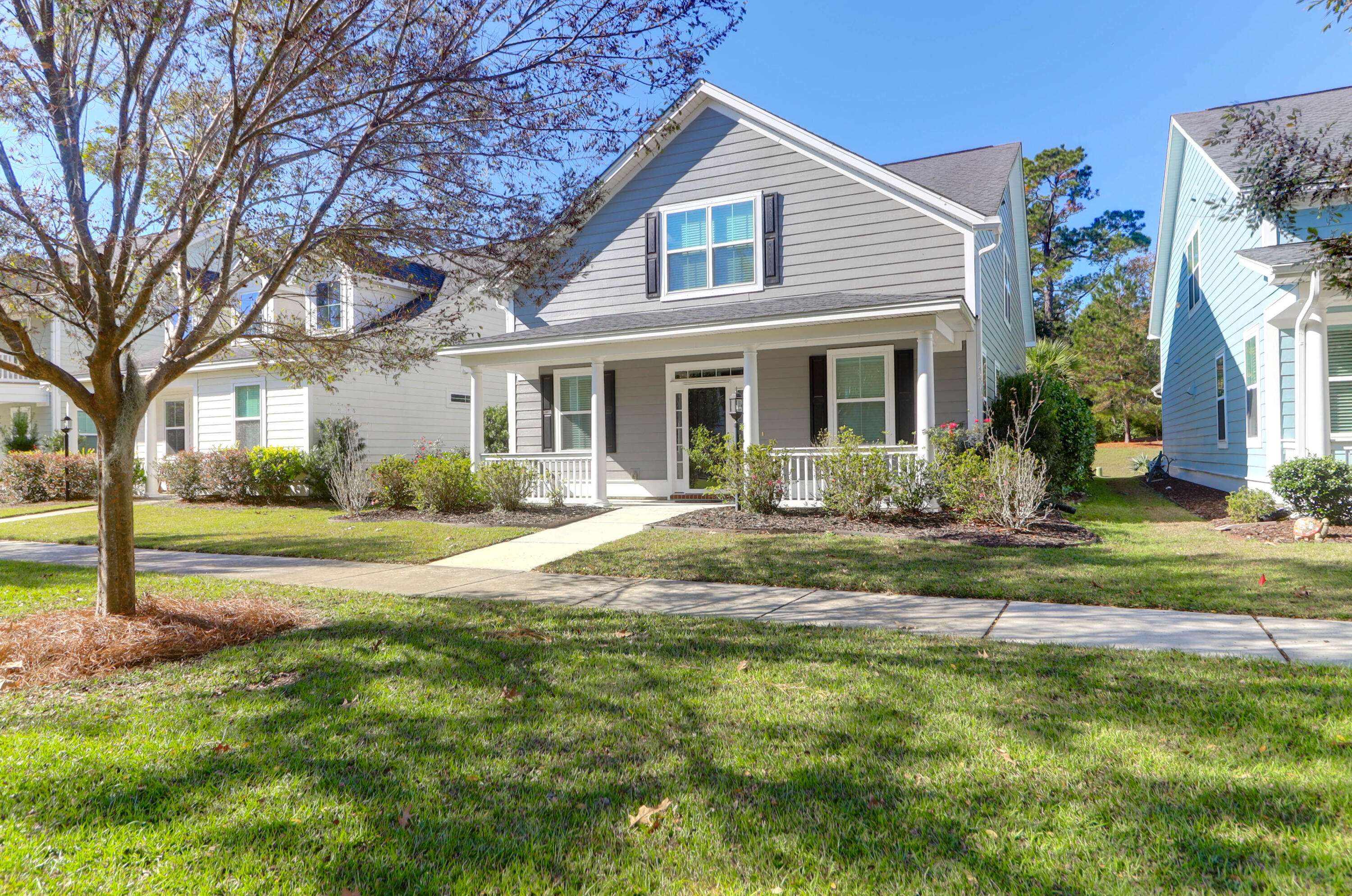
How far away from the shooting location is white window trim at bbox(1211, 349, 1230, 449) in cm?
1416

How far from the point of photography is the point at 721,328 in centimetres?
1130

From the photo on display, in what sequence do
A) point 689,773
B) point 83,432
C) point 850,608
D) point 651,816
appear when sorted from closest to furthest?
point 651,816 < point 689,773 < point 850,608 < point 83,432

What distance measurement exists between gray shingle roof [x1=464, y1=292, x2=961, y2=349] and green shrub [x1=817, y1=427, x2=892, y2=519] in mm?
1964

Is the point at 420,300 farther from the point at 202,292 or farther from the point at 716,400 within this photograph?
the point at 716,400

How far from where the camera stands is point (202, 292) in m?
5.71

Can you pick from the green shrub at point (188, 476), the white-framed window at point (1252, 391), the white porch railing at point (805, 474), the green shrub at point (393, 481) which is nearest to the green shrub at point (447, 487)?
the green shrub at point (393, 481)

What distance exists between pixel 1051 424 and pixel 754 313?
5.34m

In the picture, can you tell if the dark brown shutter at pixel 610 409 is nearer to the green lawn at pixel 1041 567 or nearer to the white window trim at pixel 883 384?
the white window trim at pixel 883 384

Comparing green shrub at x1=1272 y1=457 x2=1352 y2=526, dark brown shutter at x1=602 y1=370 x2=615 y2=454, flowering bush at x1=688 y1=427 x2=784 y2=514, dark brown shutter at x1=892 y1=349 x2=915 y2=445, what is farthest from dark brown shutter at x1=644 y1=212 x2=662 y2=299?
green shrub at x1=1272 y1=457 x2=1352 y2=526

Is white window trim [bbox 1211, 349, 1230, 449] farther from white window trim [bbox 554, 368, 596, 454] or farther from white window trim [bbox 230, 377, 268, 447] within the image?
white window trim [bbox 230, 377, 268, 447]

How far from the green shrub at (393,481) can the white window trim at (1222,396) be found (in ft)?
49.1

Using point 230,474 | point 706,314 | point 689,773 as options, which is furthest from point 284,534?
point 689,773

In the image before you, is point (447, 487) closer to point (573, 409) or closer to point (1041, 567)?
point (573, 409)

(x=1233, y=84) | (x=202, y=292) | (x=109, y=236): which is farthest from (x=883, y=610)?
(x=1233, y=84)
